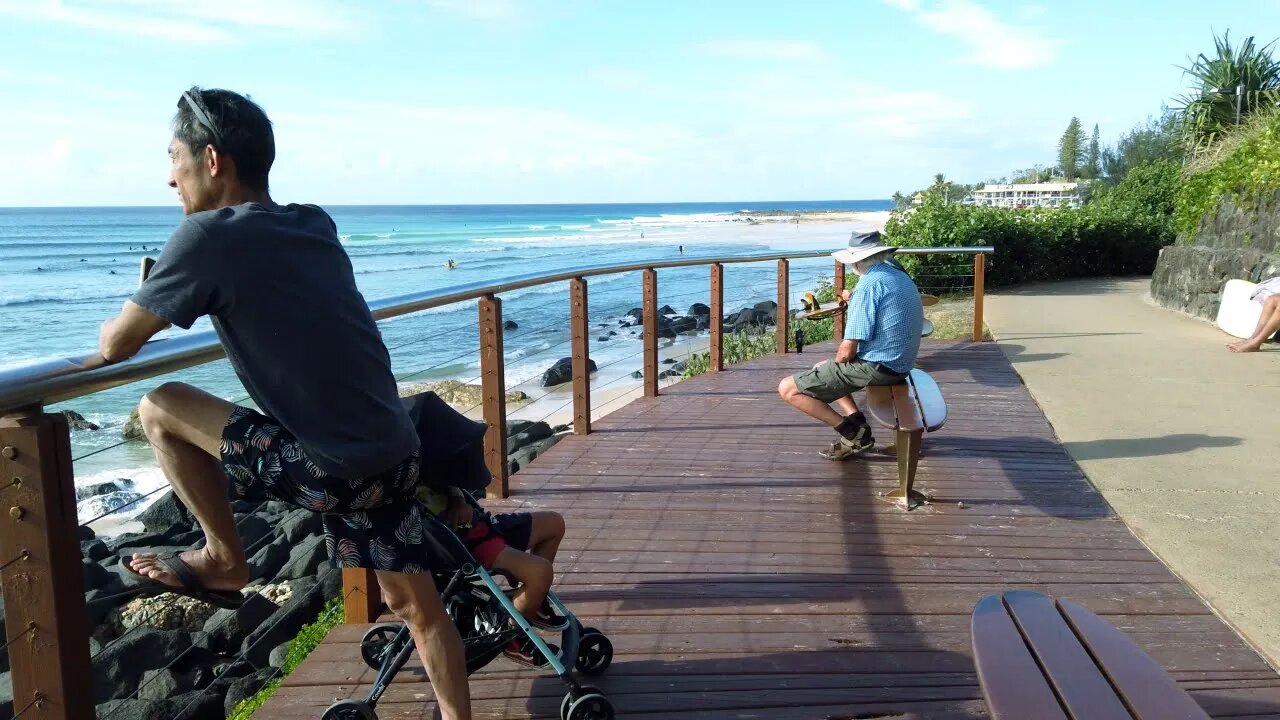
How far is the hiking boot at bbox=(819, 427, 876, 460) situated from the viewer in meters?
5.69

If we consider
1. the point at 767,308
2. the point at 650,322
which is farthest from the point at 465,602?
the point at 767,308

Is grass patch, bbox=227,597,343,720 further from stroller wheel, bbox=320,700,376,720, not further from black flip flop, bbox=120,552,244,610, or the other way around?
black flip flop, bbox=120,552,244,610

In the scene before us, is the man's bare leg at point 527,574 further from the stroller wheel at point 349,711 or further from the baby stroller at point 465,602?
the stroller wheel at point 349,711

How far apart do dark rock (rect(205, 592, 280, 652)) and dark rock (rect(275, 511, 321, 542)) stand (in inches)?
61.6

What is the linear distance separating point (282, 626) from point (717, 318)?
15.1ft

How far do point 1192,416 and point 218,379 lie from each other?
11.9m

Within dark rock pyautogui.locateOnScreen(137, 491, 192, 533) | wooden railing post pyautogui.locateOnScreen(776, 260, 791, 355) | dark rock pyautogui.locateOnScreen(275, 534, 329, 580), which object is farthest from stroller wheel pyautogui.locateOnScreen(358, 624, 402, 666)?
wooden railing post pyautogui.locateOnScreen(776, 260, 791, 355)

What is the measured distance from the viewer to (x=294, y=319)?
6.59 feet

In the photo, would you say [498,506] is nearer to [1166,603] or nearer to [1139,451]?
[1166,603]

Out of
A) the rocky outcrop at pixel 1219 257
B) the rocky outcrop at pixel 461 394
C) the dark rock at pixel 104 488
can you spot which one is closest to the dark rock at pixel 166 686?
the dark rock at pixel 104 488

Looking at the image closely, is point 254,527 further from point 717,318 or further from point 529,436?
point 717,318

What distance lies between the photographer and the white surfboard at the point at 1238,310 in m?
9.80

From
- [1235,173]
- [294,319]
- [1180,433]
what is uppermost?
[1235,173]

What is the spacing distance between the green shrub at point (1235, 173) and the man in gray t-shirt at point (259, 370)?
1169 centimetres
